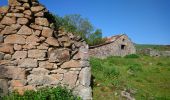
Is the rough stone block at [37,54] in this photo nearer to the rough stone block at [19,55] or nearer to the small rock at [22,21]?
the rough stone block at [19,55]

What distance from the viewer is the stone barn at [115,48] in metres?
22.3

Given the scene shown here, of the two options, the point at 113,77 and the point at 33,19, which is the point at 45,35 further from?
the point at 113,77

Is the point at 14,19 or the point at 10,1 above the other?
the point at 10,1

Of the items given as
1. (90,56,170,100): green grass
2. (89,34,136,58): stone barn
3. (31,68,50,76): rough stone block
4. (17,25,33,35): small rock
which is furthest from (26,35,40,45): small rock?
(89,34,136,58): stone barn

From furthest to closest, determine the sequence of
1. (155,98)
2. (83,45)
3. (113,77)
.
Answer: (113,77)
(155,98)
(83,45)

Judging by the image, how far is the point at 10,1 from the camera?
596 cm

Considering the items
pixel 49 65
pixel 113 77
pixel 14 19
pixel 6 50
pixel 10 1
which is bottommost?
pixel 113 77

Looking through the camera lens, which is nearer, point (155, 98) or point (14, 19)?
point (14, 19)

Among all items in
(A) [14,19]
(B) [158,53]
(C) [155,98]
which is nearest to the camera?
(A) [14,19]

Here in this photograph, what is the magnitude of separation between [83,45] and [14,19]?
1.93 m

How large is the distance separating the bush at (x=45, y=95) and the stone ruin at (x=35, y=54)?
0.57 ft

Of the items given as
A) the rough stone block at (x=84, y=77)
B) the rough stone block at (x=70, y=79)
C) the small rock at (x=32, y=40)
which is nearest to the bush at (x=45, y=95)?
the rough stone block at (x=70, y=79)

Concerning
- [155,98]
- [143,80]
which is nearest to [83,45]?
[155,98]

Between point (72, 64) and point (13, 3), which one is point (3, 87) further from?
point (13, 3)
